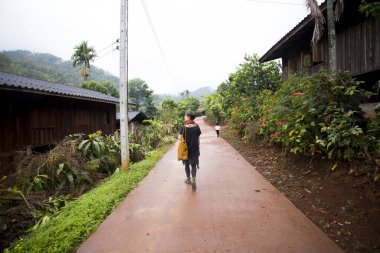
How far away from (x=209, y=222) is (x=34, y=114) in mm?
8934

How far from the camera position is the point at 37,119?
29.7 ft

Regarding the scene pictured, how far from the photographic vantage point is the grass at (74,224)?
2887 millimetres

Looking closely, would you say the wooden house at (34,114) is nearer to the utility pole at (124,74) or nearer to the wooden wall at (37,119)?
the wooden wall at (37,119)

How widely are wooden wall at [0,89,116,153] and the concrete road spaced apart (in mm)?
5959

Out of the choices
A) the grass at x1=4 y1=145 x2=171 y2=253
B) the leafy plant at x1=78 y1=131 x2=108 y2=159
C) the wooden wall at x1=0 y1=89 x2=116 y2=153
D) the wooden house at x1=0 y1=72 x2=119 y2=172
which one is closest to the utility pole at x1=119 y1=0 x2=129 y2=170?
the leafy plant at x1=78 y1=131 x2=108 y2=159

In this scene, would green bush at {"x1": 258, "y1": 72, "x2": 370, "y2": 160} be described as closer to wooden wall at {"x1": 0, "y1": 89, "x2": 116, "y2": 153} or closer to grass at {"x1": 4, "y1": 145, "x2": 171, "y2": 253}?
grass at {"x1": 4, "y1": 145, "x2": 171, "y2": 253}

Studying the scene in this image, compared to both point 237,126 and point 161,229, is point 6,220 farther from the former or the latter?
point 237,126

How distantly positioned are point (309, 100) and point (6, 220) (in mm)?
6512

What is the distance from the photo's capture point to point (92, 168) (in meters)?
6.67

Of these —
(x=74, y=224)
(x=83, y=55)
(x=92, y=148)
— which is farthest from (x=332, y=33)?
(x=83, y=55)

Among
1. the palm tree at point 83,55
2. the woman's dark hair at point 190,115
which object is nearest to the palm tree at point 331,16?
the woman's dark hair at point 190,115

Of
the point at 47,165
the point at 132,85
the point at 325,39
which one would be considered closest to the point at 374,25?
the point at 325,39

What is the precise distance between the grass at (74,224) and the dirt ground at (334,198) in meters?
3.37

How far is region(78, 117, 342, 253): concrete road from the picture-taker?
9.02 feet
